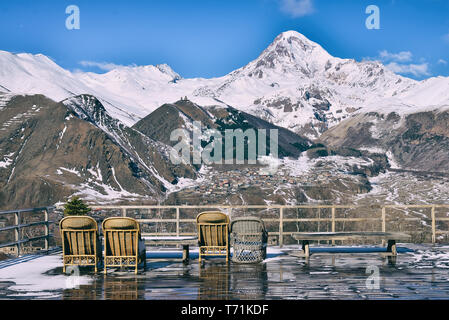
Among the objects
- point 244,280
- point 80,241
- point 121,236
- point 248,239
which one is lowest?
point 244,280

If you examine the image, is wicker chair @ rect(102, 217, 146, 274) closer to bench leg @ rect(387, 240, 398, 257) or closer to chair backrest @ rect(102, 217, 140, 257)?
chair backrest @ rect(102, 217, 140, 257)

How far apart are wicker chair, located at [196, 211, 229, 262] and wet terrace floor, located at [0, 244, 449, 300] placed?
0.38m

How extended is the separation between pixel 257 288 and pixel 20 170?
189820 millimetres

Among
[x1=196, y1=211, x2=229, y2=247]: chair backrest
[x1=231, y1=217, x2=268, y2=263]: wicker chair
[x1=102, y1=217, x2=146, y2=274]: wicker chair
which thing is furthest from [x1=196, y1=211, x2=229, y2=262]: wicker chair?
[x1=102, y1=217, x2=146, y2=274]: wicker chair

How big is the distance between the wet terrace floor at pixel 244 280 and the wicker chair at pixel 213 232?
379 millimetres

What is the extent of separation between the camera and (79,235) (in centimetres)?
946

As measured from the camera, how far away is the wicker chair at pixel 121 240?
9.17 meters

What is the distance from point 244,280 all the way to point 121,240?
233 centimetres

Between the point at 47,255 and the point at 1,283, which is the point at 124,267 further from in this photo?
the point at 47,255

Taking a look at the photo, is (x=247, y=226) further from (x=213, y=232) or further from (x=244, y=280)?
(x=244, y=280)

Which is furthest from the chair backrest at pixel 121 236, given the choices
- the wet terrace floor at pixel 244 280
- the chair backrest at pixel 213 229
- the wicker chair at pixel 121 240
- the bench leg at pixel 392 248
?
the bench leg at pixel 392 248

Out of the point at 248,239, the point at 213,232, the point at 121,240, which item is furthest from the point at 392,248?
the point at 121,240

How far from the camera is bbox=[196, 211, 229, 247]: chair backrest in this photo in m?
10.2
